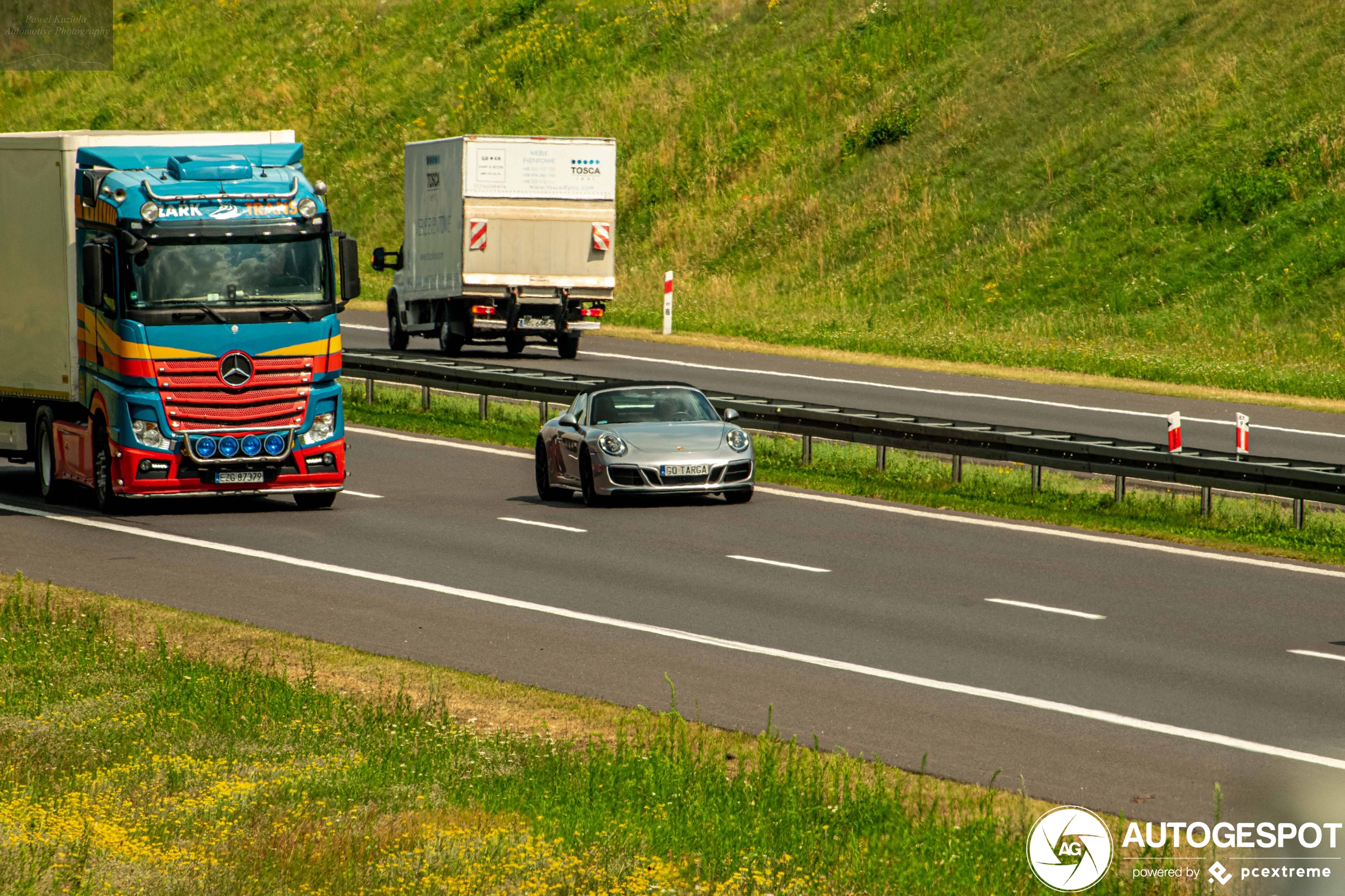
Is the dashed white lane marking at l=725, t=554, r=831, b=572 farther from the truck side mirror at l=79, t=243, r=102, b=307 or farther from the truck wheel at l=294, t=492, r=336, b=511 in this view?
the truck side mirror at l=79, t=243, r=102, b=307

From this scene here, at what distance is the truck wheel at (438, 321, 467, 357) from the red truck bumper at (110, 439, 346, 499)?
686 inches

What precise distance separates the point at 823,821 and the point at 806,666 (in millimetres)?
4182

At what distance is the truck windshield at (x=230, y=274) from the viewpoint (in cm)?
1909

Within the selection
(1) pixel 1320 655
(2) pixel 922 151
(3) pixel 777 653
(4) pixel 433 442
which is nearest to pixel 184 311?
(4) pixel 433 442

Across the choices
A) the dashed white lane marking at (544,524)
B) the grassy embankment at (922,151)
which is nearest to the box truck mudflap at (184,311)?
the dashed white lane marking at (544,524)

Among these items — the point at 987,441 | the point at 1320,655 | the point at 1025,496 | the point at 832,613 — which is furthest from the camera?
the point at 987,441

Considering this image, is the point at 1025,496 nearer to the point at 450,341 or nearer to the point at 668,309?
the point at 450,341

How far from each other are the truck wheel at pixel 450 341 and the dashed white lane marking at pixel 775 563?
68.6ft

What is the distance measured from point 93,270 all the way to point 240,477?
102 inches

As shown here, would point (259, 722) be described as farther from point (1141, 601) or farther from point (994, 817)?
point (1141, 601)

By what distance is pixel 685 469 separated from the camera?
2048 centimetres

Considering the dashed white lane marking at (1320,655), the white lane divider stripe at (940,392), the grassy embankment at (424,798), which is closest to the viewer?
the grassy embankment at (424,798)

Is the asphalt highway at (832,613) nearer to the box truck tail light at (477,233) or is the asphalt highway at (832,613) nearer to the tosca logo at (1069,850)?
the tosca logo at (1069,850)

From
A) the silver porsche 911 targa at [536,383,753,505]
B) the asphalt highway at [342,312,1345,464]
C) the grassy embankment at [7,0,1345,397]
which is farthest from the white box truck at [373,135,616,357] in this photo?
the silver porsche 911 targa at [536,383,753,505]
